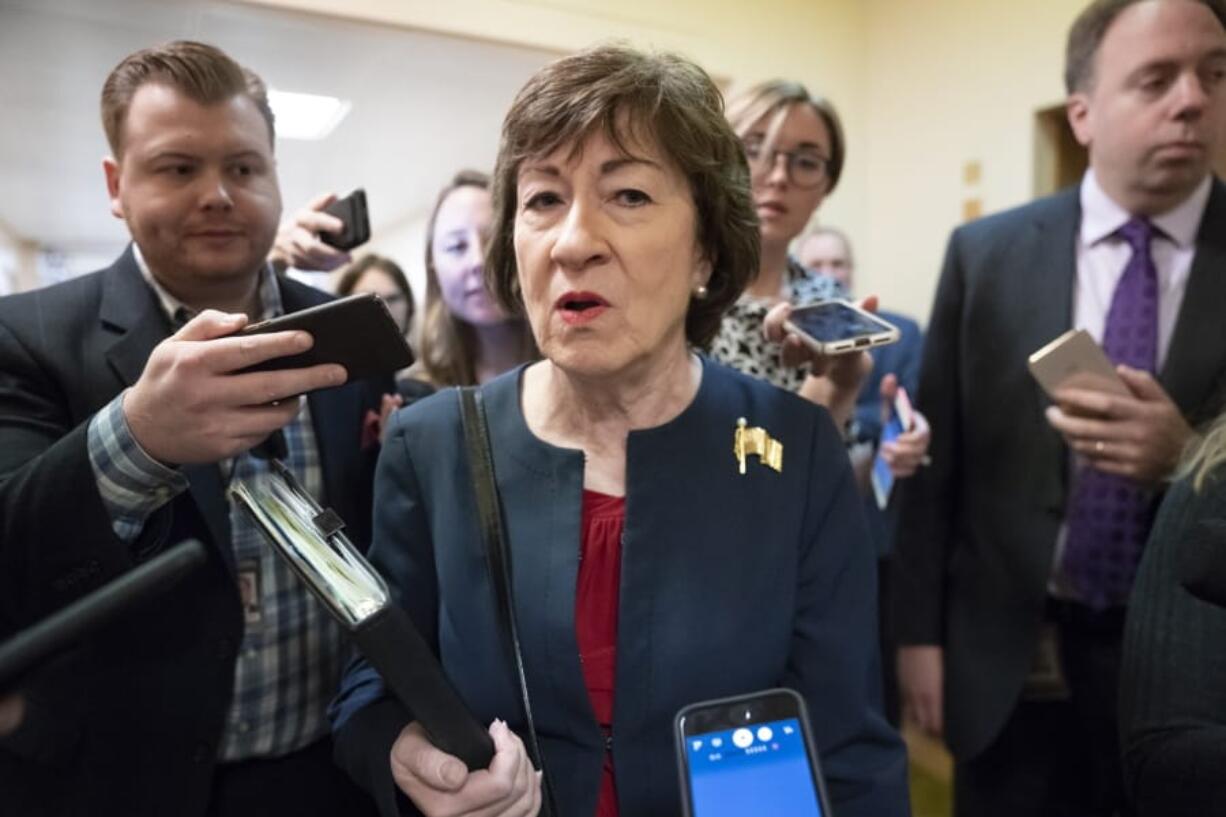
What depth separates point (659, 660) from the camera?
0.86 m

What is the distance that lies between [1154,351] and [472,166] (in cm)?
124

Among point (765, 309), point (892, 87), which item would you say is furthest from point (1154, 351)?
point (892, 87)

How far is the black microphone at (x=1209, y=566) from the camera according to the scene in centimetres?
66

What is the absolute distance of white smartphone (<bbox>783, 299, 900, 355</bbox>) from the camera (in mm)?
1085

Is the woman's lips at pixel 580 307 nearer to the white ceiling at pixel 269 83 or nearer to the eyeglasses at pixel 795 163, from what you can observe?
the white ceiling at pixel 269 83

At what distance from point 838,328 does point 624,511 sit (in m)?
0.44

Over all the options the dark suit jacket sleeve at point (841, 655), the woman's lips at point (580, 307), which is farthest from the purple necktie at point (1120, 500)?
the woman's lips at point (580, 307)

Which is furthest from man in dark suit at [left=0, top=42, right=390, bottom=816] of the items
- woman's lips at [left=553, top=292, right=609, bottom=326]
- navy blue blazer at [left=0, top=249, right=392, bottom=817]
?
woman's lips at [left=553, top=292, right=609, bottom=326]

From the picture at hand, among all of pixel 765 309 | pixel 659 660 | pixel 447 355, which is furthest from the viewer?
pixel 447 355

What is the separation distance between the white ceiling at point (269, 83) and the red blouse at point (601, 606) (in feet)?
1.63

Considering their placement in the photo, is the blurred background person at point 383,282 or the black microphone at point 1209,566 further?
the blurred background person at point 383,282

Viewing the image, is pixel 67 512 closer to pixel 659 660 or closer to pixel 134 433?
pixel 134 433

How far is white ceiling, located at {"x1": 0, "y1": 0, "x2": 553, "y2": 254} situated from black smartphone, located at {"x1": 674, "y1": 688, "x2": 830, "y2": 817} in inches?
29.0

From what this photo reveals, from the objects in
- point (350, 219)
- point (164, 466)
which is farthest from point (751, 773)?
point (350, 219)
